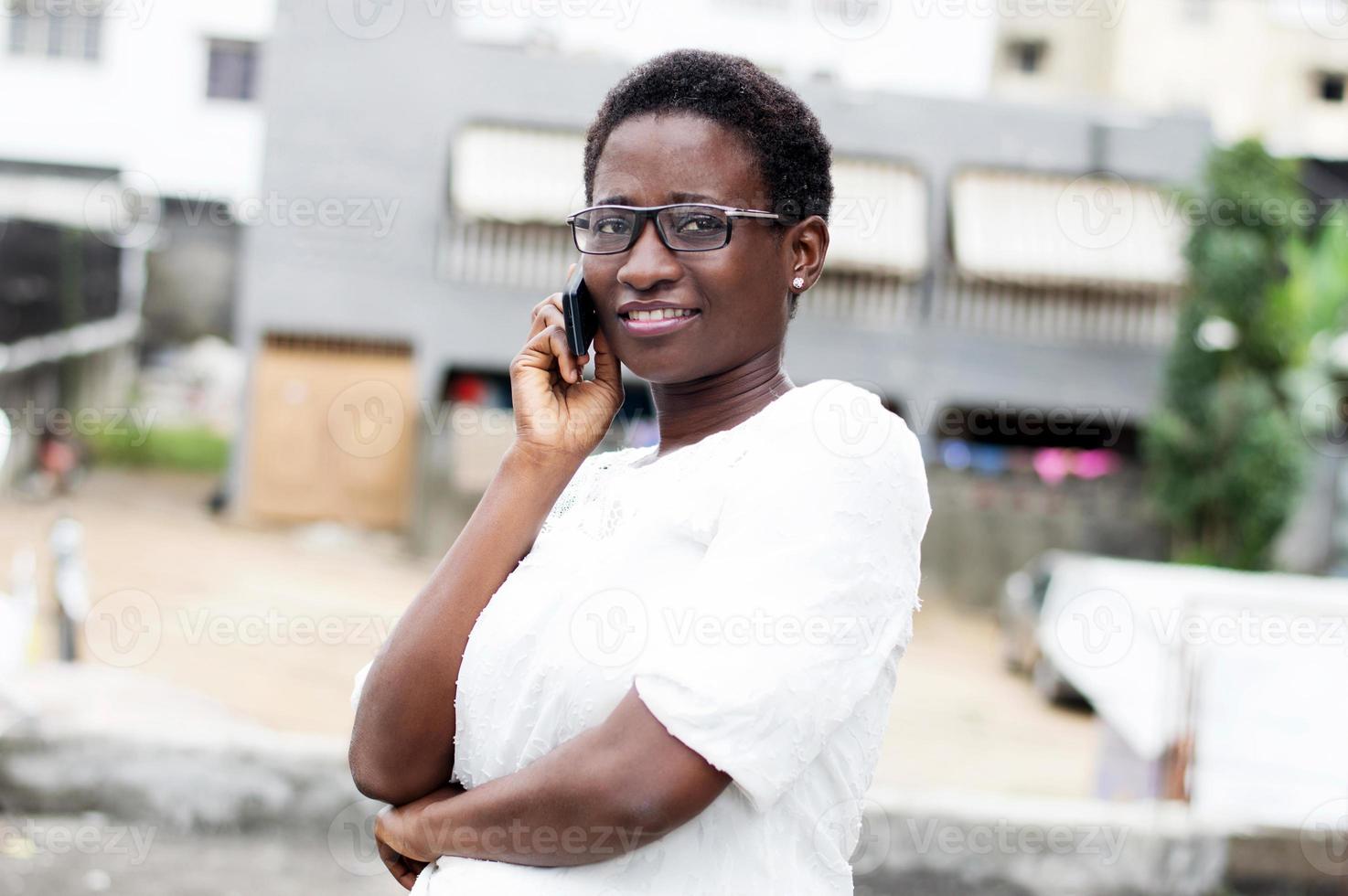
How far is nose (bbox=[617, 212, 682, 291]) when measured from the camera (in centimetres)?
147

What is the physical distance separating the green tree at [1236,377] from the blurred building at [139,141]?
14003mm

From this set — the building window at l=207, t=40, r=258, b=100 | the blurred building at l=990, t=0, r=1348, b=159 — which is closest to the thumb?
the building window at l=207, t=40, r=258, b=100

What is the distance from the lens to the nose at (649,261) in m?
1.47

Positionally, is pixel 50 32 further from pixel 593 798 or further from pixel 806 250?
pixel 593 798

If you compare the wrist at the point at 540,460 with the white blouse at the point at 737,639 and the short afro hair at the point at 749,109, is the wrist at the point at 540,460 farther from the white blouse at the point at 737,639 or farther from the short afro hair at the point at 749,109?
the short afro hair at the point at 749,109

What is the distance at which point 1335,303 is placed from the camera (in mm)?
13766

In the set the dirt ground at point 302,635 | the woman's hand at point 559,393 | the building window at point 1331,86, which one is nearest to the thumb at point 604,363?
the woman's hand at point 559,393

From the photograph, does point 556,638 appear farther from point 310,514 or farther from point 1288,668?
point 310,514

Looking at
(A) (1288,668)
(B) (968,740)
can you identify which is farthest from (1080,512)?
(A) (1288,668)

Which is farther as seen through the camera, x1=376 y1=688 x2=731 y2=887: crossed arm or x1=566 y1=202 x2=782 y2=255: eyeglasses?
x1=566 y1=202 x2=782 y2=255: eyeglasses

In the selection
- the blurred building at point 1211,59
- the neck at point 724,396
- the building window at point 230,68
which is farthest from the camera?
the blurred building at point 1211,59

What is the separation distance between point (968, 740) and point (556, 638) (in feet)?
26.3

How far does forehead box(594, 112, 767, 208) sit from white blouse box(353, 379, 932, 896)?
0.80ft

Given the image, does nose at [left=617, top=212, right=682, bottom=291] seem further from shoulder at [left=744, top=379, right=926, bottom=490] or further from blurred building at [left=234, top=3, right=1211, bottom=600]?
blurred building at [left=234, top=3, right=1211, bottom=600]
